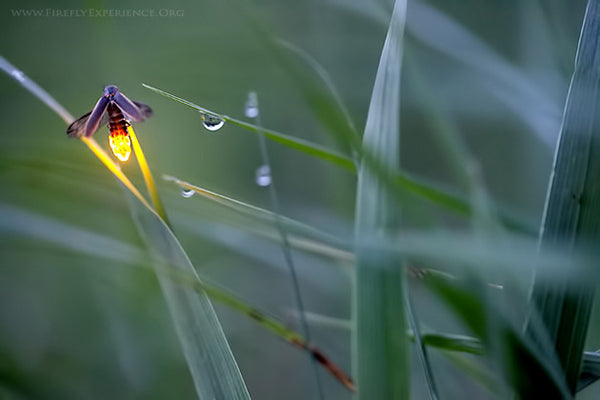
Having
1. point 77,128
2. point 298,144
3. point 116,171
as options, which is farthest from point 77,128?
point 298,144

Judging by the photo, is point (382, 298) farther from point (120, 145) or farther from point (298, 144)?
point (120, 145)

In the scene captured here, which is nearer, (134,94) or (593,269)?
(593,269)

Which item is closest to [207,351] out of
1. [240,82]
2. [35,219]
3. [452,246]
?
[452,246]

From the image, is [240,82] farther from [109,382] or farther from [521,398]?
[521,398]

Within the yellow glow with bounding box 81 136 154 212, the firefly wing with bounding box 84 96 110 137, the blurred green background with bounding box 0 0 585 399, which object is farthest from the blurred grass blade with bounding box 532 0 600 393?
the firefly wing with bounding box 84 96 110 137

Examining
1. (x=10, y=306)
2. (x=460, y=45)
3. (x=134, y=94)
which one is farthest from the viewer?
(x=134, y=94)

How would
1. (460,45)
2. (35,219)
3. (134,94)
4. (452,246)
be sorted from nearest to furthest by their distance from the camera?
(452,246)
(35,219)
(460,45)
(134,94)

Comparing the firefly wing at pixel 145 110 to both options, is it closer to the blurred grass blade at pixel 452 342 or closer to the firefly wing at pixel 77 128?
the firefly wing at pixel 77 128
